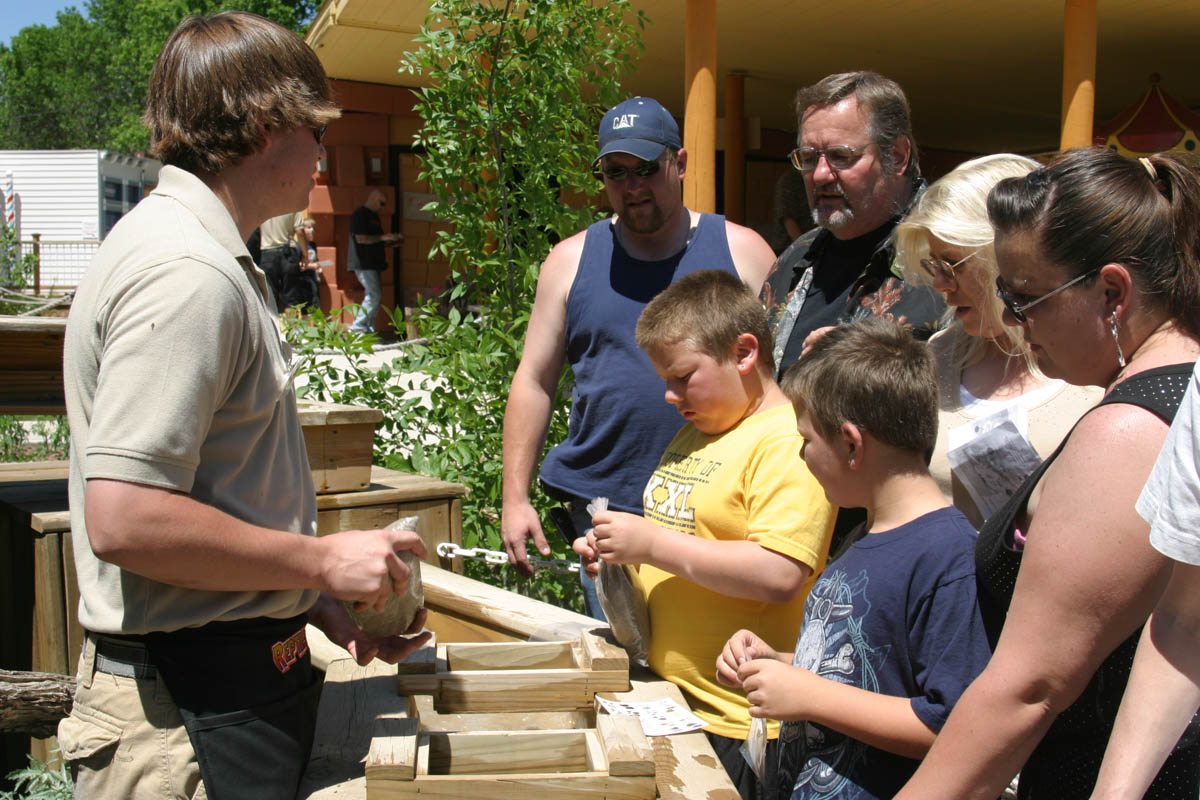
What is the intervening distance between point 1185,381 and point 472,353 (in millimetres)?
2965

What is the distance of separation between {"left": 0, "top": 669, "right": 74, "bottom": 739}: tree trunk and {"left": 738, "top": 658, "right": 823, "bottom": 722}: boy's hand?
1980 millimetres

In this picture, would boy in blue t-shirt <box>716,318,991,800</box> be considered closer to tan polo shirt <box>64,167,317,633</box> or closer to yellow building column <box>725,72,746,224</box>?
tan polo shirt <box>64,167,317,633</box>

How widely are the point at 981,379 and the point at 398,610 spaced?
48.2 inches

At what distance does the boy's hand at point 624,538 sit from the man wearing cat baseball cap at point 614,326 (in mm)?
803

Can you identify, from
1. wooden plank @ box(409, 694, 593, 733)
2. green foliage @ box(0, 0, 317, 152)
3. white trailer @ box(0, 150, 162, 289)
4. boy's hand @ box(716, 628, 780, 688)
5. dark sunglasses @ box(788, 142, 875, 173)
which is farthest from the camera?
green foliage @ box(0, 0, 317, 152)

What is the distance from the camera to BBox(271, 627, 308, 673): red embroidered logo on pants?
1.53 m

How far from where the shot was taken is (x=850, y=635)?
5.22 ft

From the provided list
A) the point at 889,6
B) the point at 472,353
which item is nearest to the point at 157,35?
the point at 889,6

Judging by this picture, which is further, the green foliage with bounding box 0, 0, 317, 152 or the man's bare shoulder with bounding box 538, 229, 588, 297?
the green foliage with bounding box 0, 0, 317, 152

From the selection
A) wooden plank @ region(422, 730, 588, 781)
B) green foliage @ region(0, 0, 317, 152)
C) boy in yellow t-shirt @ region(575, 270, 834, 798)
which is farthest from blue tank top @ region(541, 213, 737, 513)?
green foliage @ region(0, 0, 317, 152)

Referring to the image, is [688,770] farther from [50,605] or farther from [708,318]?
[50,605]

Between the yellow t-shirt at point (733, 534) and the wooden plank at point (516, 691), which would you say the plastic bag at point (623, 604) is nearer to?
the yellow t-shirt at point (733, 534)

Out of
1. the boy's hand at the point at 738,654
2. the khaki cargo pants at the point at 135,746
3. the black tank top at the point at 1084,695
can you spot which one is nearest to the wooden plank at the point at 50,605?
the khaki cargo pants at the point at 135,746

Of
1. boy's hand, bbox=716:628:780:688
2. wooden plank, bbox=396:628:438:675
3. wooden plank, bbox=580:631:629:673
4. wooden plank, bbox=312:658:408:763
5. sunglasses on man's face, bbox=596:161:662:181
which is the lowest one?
wooden plank, bbox=312:658:408:763
